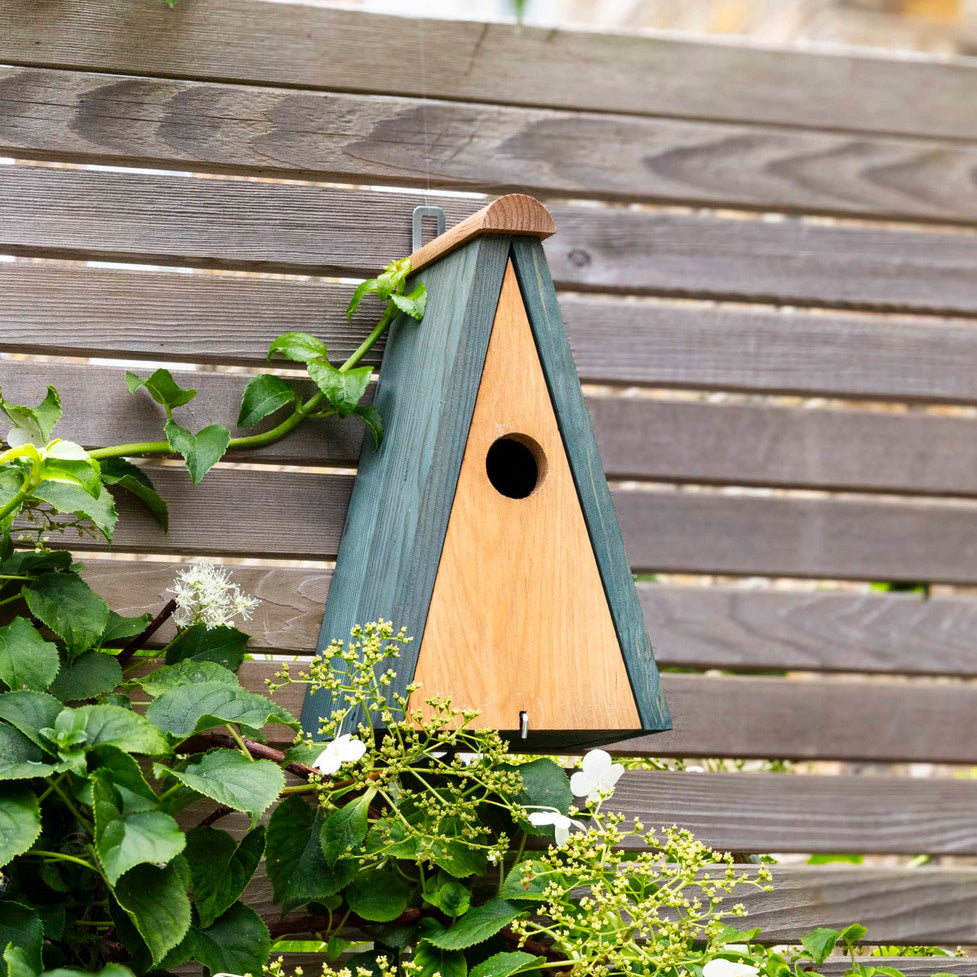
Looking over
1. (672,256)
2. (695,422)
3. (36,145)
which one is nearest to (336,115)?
(36,145)

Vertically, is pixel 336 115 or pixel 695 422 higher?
pixel 336 115

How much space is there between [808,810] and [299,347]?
90cm

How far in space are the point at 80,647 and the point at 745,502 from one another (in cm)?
90

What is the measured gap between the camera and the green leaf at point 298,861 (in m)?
0.94

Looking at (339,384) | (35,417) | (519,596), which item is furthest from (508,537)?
(35,417)

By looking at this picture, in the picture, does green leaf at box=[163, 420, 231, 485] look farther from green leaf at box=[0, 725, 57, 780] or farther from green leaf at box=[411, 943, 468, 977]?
green leaf at box=[411, 943, 468, 977]

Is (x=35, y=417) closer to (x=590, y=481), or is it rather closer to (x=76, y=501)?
(x=76, y=501)

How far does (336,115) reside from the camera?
1.33 metres

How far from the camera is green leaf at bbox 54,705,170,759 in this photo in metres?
0.81

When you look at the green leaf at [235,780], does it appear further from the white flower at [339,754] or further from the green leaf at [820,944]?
the green leaf at [820,944]

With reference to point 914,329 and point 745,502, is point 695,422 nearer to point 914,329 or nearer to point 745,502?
point 745,502

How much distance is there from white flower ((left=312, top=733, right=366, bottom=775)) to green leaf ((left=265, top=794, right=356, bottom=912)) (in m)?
0.09

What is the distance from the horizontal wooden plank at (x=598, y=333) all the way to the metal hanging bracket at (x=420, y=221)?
114mm

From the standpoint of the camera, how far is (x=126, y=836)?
0.76 m
